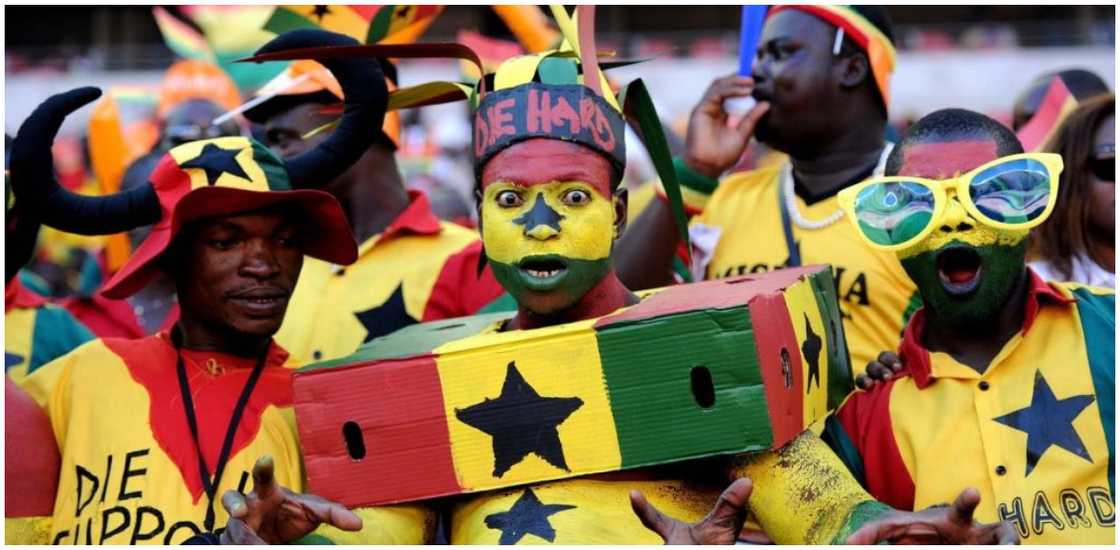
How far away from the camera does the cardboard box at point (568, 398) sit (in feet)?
11.6

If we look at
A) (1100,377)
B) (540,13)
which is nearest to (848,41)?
(540,13)

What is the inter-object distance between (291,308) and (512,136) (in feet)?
5.60

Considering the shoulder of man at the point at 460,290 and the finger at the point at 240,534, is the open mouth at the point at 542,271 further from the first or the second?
the shoulder of man at the point at 460,290

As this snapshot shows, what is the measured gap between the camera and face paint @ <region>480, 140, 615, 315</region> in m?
3.75

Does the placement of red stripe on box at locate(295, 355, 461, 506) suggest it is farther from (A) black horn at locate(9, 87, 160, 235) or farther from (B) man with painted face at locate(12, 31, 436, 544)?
(A) black horn at locate(9, 87, 160, 235)

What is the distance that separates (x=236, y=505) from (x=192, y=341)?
1.01 m

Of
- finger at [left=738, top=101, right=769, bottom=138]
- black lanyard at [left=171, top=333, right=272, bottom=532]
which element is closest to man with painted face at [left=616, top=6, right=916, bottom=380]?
finger at [left=738, top=101, right=769, bottom=138]

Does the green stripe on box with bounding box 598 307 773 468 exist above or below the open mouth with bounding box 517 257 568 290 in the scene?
below

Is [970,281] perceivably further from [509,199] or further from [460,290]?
[460,290]

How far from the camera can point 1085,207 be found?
505 centimetres

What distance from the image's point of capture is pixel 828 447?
379 cm

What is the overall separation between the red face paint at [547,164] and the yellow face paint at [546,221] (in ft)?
0.05

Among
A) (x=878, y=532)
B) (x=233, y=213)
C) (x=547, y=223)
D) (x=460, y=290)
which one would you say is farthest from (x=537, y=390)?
(x=460, y=290)

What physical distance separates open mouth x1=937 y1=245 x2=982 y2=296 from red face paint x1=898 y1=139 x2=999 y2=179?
7.3 inches
